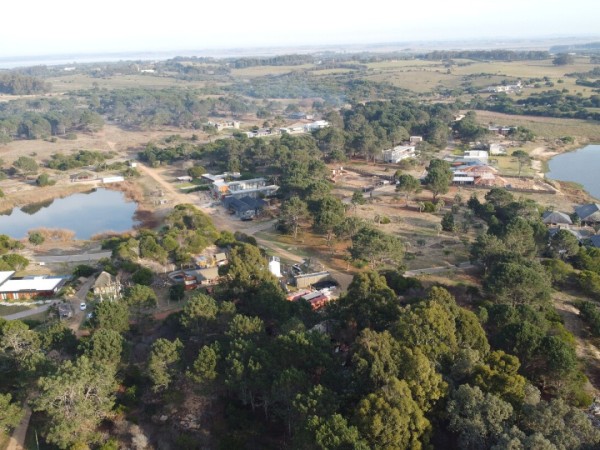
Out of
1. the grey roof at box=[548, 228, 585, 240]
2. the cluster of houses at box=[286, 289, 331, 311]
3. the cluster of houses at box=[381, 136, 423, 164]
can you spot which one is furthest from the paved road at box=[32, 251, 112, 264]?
the cluster of houses at box=[381, 136, 423, 164]

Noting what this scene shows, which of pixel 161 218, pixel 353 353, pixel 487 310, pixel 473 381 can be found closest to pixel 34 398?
pixel 353 353

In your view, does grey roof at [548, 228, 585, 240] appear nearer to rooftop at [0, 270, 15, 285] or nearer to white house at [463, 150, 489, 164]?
white house at [463, 150, 489, 164]

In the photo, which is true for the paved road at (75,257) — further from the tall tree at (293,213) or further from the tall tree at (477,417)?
the tall tree at (477,417)

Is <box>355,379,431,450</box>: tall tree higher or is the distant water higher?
<box>355,379,431,450</box>: tall tree

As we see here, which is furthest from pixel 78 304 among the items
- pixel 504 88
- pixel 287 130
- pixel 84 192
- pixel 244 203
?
pixel 504 88

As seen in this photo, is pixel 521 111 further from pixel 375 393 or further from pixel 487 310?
pixel 375 393

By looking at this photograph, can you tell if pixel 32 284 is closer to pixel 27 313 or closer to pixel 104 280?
pixel 27 313

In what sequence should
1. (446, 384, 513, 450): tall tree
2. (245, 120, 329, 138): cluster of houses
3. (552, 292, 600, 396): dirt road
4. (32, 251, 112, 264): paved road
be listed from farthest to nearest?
(245, 120, 329, 138): cluster of houses < (32, 251, 112, 264): paved road < (552, 292, 600, 396): dirt road < (446, 384, 513, 450): tall tree
